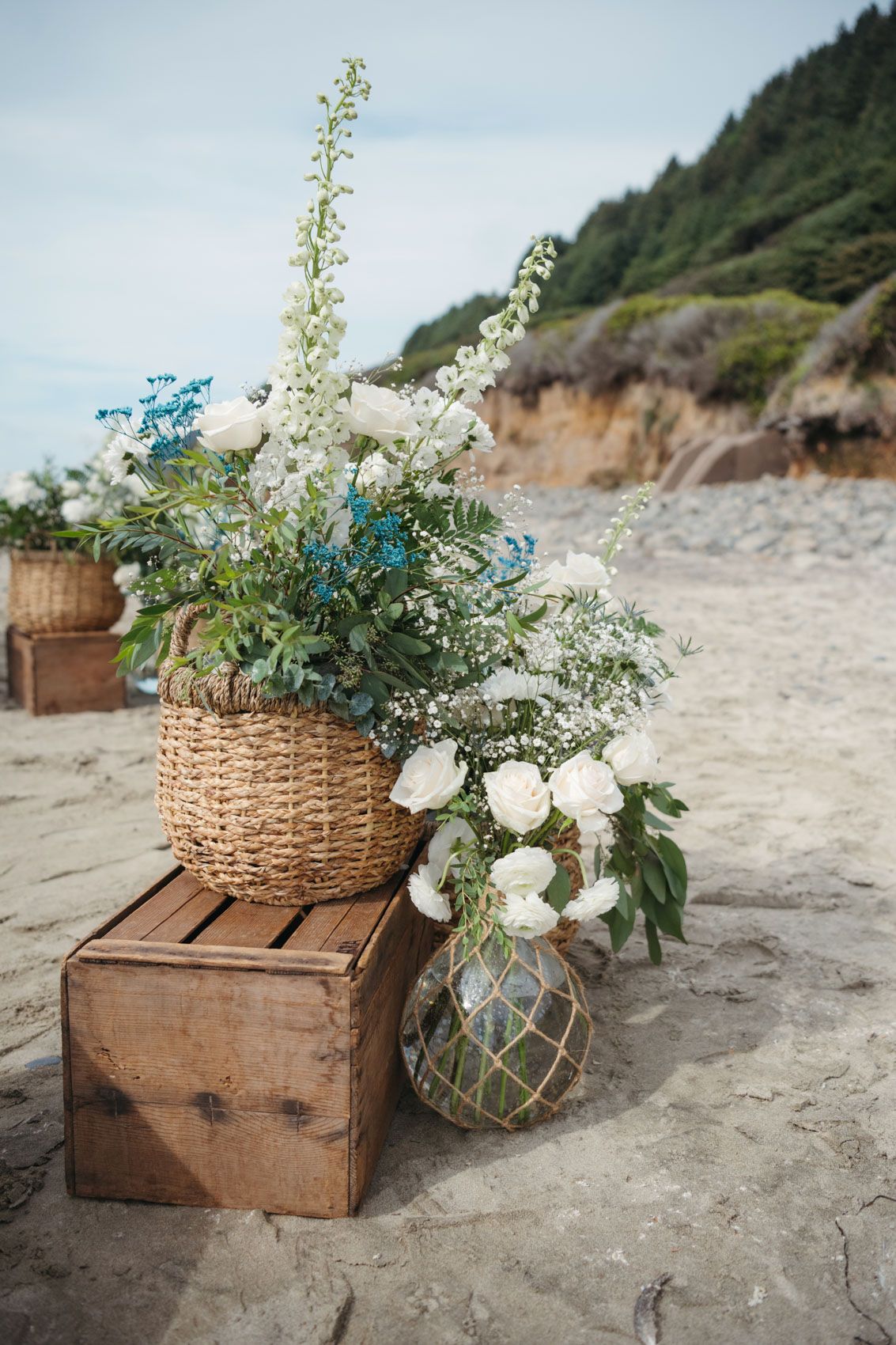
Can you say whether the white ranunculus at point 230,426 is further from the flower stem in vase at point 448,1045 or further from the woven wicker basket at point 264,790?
the flower stem in vase at point 448,1045

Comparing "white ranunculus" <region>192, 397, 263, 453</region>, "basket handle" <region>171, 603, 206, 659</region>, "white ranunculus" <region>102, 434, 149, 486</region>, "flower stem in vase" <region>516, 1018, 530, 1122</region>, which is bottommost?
"flower stem in vase" <region>516, 1018, 530, 1122</region>

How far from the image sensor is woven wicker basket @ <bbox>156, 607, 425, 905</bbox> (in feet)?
6.91

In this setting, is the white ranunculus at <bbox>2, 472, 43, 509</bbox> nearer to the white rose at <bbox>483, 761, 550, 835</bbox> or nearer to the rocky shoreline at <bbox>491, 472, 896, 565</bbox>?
the white rose at <bbox>483, 761, 550, 835</bbox>

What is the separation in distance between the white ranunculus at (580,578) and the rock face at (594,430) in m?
17.5

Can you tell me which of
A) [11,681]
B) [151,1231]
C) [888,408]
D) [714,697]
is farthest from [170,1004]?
[888,408]

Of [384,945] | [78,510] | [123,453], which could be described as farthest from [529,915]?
[78,510]

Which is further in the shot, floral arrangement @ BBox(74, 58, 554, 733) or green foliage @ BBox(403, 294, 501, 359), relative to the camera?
green foliage @ BBox(403, 294, 501, 359)

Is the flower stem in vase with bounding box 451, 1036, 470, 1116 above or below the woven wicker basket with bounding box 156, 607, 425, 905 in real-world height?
below

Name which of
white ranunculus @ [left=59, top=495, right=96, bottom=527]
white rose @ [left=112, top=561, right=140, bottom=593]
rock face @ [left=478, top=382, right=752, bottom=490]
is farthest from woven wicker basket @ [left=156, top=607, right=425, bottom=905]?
rock face @ [left=478, top=382, right=752, bottom=490]

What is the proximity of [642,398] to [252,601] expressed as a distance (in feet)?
65.4

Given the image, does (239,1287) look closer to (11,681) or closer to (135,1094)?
(135,1094)

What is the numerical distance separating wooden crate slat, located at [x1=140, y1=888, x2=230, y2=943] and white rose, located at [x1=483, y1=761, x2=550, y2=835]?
0.66m

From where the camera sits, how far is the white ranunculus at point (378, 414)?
206cm

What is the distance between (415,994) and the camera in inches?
89.5
